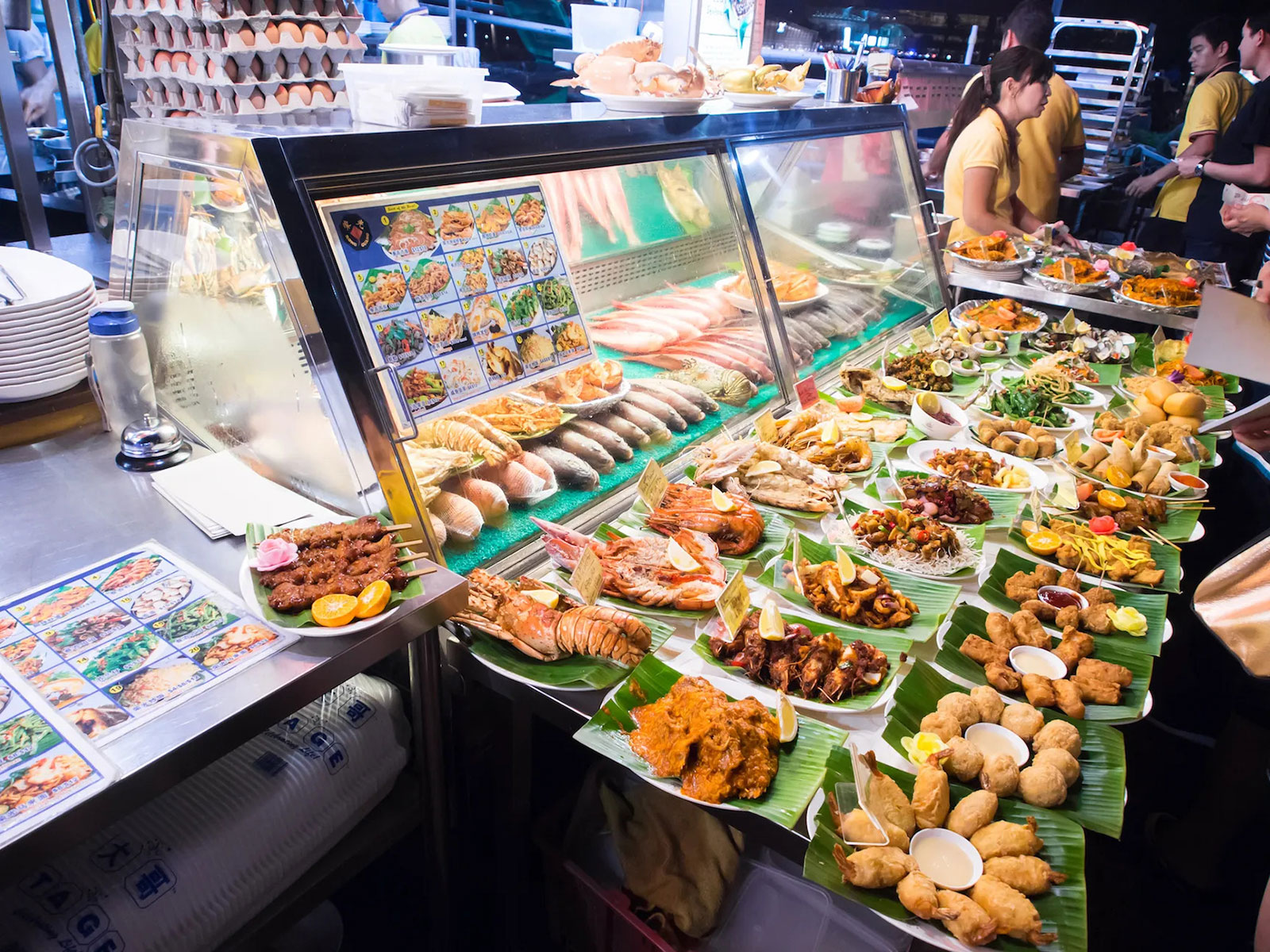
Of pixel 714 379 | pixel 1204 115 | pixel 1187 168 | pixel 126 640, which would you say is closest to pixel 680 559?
pixel 714 379

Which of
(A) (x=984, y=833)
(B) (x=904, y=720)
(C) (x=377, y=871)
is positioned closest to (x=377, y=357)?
(B) (x=904, y=720)

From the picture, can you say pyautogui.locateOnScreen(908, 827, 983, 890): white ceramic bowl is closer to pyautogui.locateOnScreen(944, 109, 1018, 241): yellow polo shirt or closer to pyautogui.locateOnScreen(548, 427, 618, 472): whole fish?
pyautogui.locateOnScreen(548, 427, 618, 472): whole fish

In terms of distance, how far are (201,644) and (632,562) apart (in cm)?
112

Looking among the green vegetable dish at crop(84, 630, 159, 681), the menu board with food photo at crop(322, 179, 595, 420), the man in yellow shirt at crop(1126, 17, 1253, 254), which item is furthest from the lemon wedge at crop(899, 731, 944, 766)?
the man in yellow shirt at crop(1126, 17, 1253, 254)

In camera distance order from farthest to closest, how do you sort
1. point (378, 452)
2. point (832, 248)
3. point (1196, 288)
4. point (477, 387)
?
1. point (1196, 288)
2. point (832, 248)
3. point (477, 387)
4. point (378, 452)

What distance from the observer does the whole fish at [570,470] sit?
8.70ft

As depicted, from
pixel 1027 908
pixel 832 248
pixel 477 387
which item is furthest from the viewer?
pixel 832 248

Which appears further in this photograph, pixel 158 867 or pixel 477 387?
pixel 477 387

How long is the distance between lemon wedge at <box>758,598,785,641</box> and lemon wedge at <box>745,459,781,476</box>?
0.74 m

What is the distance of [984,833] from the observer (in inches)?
65.6

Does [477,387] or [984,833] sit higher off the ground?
[477,387]

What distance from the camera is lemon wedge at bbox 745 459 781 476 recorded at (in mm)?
2787

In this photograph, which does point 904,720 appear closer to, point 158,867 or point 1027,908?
point 1027,908

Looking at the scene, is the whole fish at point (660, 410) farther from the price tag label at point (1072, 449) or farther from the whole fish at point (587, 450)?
the price tag label at point (1072, 449)
